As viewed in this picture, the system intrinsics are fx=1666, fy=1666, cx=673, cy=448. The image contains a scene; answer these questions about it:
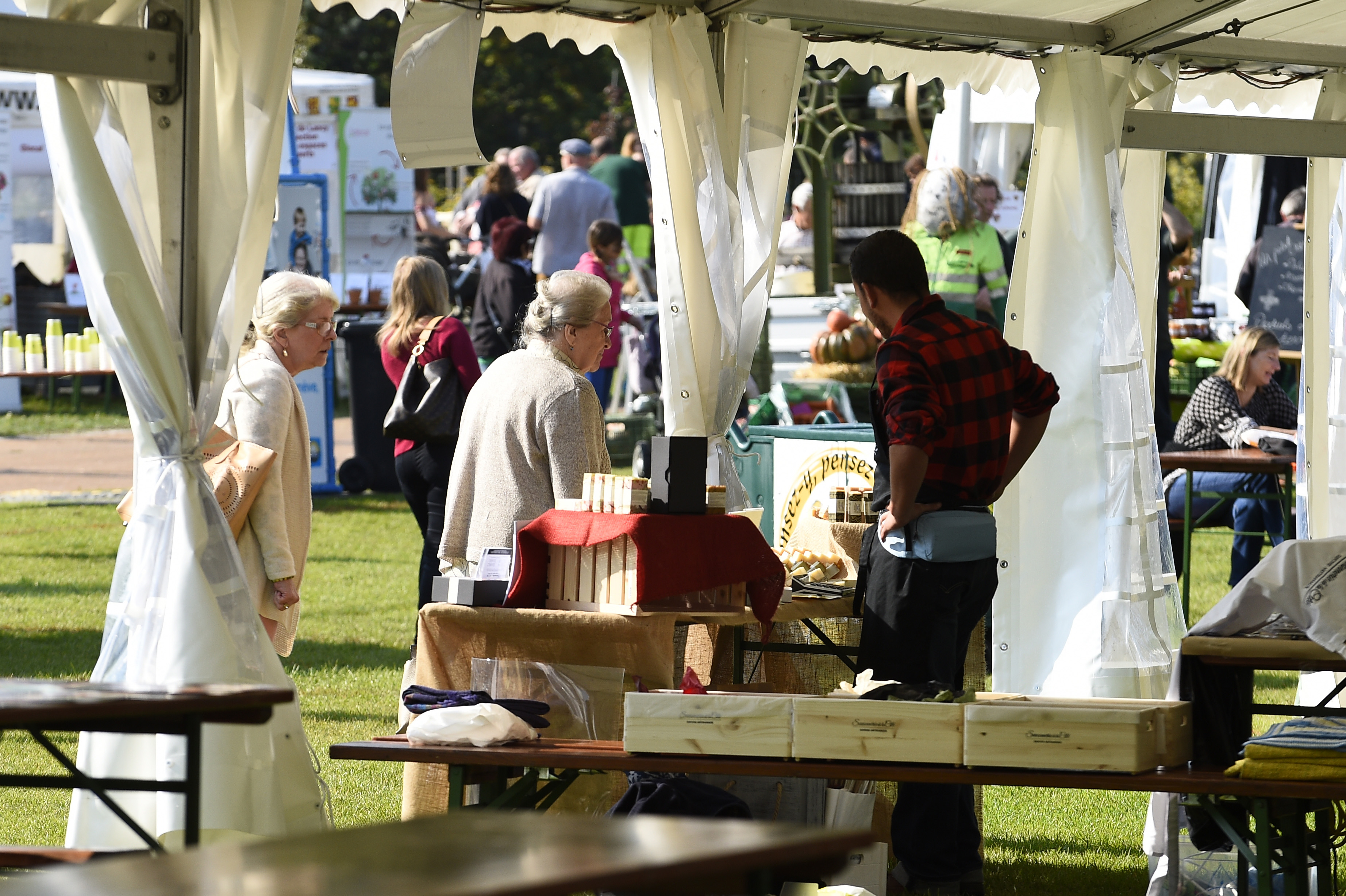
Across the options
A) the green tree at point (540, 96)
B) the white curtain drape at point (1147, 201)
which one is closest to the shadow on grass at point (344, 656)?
the white curtain drape at point (1147, 201)

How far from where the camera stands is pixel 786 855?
1.86 meters

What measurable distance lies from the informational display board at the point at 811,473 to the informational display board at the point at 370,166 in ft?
23.1

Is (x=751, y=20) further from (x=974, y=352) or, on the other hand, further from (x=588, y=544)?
(x=588, y=544)

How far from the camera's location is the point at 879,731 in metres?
3.58

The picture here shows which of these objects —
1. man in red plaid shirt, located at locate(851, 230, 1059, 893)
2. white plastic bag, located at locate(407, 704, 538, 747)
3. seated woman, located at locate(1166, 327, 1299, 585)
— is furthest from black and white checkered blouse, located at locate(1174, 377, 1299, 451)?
white plastic bag, located at locate(407, 704, 538, 747)

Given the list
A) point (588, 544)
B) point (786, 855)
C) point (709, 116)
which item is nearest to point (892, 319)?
point (588, 544)

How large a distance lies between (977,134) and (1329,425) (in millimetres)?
6476

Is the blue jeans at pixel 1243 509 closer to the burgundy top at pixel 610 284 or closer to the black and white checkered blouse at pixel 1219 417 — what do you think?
the black and white checkered blouse at pixel 1219 417

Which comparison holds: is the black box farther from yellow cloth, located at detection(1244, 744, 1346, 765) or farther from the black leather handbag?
the black leather handbag

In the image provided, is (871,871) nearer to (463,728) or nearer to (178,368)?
(463,728)

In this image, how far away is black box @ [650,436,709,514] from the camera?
13.8ft

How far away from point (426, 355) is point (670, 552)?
8.60 feet

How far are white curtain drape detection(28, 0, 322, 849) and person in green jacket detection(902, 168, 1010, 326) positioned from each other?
6129 mm

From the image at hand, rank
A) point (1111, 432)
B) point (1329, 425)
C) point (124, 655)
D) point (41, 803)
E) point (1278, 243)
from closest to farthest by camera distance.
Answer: point (124, 655), point (41, 803), point (1111, 432), point (1329, 425), point (1278, 243)
